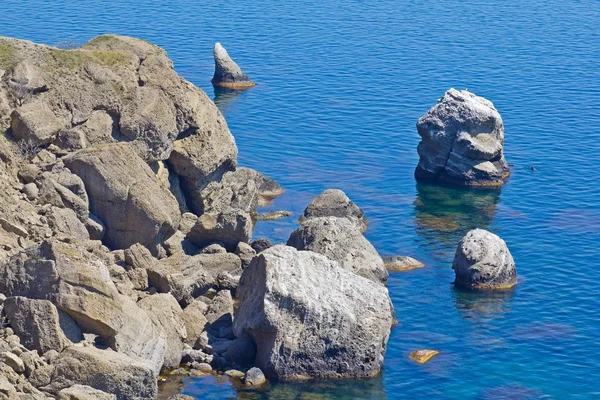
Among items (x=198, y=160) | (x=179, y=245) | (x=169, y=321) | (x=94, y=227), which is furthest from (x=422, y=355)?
(x=198, y=160)

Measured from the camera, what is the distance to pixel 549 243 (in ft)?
271

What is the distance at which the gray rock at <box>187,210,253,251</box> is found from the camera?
242 feet

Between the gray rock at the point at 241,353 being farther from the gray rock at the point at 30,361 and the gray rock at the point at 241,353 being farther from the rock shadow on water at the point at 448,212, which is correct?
the rock shadow on water at the point at 448,212

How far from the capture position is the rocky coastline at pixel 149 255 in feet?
181

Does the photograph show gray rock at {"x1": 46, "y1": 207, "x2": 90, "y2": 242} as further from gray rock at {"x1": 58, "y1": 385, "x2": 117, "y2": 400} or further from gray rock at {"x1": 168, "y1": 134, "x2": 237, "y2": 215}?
gray rock at {"x1": 58, "y1": 385, "x2": 117, "y2": 400}

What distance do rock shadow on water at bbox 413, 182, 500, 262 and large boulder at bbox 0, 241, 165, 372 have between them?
30014 mm

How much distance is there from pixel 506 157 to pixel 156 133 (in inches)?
1650

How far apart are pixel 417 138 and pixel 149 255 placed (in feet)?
156

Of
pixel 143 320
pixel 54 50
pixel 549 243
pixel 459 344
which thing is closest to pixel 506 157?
pixel 549 243

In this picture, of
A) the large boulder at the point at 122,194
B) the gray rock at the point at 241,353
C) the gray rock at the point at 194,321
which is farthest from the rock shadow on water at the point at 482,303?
the large boulder at the point at 122,194

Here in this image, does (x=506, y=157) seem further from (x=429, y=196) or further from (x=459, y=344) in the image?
(x=459, y=344)

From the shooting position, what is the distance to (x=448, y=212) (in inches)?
3573

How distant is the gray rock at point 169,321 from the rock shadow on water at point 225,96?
58524 mm

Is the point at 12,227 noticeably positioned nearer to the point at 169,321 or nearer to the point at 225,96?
the point at 169,321
